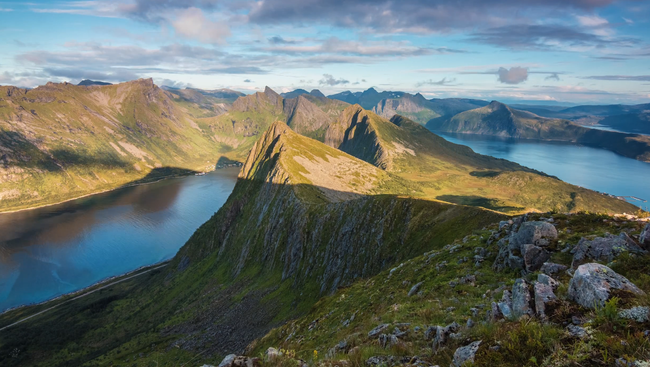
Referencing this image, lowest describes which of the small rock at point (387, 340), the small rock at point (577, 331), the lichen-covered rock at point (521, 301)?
the small rock at point (387, 340)

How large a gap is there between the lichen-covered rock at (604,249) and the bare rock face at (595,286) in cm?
529

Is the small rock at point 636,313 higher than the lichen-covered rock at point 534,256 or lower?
higher

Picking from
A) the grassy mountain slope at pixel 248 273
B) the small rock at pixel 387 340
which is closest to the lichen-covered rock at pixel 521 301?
the small rock at pixel 387 340

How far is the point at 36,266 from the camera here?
179375mm

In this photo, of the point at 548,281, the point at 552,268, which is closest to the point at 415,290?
the point at 552,268

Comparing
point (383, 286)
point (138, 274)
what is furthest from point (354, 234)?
point (138, 274)

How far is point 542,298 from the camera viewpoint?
11742mm

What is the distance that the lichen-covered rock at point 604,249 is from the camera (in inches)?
591

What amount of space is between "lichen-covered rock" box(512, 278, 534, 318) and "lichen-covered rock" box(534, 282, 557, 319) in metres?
0.31

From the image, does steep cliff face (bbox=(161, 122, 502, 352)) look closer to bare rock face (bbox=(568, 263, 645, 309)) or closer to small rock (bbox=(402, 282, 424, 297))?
small rock (bbox=(402, 282, 424, 297))

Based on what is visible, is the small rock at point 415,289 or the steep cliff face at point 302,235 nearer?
the small rock at point 415,289

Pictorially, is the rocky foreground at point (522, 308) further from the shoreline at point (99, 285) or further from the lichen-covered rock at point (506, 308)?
the shoreline at point (99, 285)

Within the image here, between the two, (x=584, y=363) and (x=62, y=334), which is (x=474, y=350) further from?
(x=62, y=334)

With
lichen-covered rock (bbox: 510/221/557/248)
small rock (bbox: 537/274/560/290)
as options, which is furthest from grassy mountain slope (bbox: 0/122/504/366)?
small rock (bbox: 537/274/560/290)
